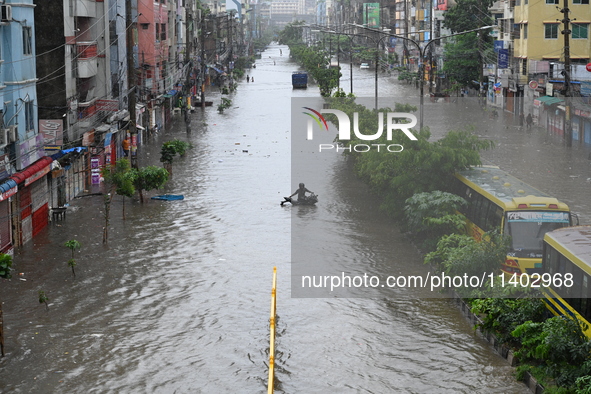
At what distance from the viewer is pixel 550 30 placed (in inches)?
2207

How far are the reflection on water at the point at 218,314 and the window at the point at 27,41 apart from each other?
5.80 m

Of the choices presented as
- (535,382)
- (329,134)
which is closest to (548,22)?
(329,134)

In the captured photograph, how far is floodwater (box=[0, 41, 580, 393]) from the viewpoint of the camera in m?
15.9

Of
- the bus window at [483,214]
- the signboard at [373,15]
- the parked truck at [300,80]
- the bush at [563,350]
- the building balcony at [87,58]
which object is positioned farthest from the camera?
the signboard at [373,15]

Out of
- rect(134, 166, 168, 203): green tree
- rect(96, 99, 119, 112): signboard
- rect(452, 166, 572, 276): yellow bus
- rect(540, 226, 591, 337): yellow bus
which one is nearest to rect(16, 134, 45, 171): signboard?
rect(134, 166, 168, 203): green tree

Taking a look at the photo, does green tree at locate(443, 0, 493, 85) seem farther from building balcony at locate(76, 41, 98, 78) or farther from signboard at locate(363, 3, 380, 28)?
signboard at locate(363, 3, 380, 28)

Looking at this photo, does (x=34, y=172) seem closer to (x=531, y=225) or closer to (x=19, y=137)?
(x=19, y=137)

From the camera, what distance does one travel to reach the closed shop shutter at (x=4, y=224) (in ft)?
79.6

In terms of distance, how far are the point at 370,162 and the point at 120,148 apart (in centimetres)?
1727

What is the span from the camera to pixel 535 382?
579 inches

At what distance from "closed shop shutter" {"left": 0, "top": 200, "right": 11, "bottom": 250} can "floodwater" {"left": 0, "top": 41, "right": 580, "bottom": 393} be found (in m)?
0.74

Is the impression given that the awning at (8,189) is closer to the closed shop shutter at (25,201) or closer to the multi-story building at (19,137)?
the multi-story building at (19,137)

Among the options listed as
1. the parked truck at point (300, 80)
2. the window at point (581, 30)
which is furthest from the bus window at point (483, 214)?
the parked truck at point (300, 80)

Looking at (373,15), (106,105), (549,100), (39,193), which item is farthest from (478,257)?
(373,15)
